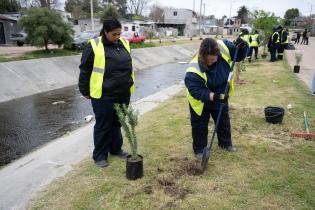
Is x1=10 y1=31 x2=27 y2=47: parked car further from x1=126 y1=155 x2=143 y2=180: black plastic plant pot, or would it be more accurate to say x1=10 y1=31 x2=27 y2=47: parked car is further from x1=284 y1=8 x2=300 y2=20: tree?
x1=284 y1=8 x2=300 y2=20: tree

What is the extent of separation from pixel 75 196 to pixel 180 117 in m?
3.48

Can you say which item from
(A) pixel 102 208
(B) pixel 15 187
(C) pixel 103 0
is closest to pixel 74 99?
(B) pixel 15 187

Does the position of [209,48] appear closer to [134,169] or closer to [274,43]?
[134,169]

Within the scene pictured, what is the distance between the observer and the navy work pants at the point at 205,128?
4.29m

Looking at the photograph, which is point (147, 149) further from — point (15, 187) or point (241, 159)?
point (15, 187)

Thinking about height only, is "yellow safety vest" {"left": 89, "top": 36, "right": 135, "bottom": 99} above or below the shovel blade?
above

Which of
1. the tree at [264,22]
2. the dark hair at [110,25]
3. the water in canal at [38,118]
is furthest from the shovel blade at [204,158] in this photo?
the tree at [264,22]

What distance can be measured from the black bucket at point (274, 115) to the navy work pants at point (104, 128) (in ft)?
10.1

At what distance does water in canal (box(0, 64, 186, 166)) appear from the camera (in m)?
6.10

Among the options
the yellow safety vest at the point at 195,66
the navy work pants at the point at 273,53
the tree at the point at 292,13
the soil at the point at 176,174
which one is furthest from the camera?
the tree at the point at 292,13

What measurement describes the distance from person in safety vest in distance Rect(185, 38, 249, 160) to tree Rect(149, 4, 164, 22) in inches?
3044

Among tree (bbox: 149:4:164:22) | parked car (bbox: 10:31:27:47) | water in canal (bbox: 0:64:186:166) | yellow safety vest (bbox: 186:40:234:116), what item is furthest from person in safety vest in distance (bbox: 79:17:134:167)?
tree (bbox: 149:4:164:22)

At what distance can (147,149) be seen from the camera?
192 inches

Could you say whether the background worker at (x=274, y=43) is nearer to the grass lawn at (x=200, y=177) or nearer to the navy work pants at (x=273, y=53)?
the navy work pants at (x=273, y=53)
